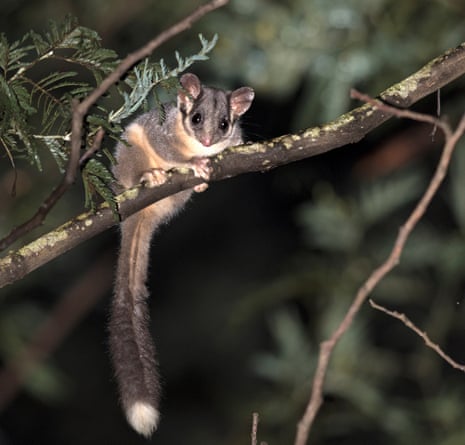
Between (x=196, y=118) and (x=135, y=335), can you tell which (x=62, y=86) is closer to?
(x=135, y=335)

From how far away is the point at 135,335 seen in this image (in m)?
Answer: 3.74

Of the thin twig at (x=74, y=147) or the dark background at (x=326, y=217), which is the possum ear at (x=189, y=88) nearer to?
the dark background at (x=326, y=217)

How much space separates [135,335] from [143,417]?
0.46m

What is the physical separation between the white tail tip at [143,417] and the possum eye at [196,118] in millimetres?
1371

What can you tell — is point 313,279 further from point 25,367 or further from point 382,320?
point 382,320

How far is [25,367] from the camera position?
6.27m

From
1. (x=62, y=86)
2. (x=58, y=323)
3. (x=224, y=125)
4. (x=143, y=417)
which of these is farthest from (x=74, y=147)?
(x=58, y=323)

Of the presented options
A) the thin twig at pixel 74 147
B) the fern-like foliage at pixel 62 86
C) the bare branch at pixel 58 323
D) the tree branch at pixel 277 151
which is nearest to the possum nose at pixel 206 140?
→ the tree branch at pixel 277 151

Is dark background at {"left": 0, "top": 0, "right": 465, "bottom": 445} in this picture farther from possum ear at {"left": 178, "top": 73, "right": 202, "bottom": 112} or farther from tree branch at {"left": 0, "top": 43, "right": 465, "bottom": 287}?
tree branch at {"left": 0, "top": 43, "right": 465, "bottom": 287}

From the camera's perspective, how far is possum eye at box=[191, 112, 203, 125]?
4347mm

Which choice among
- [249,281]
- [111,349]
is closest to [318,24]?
[111,349]

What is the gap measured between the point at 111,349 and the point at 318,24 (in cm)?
331

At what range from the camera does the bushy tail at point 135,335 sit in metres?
3.40

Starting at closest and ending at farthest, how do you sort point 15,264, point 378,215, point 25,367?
point 15,264, point 25,367, point 378,215
